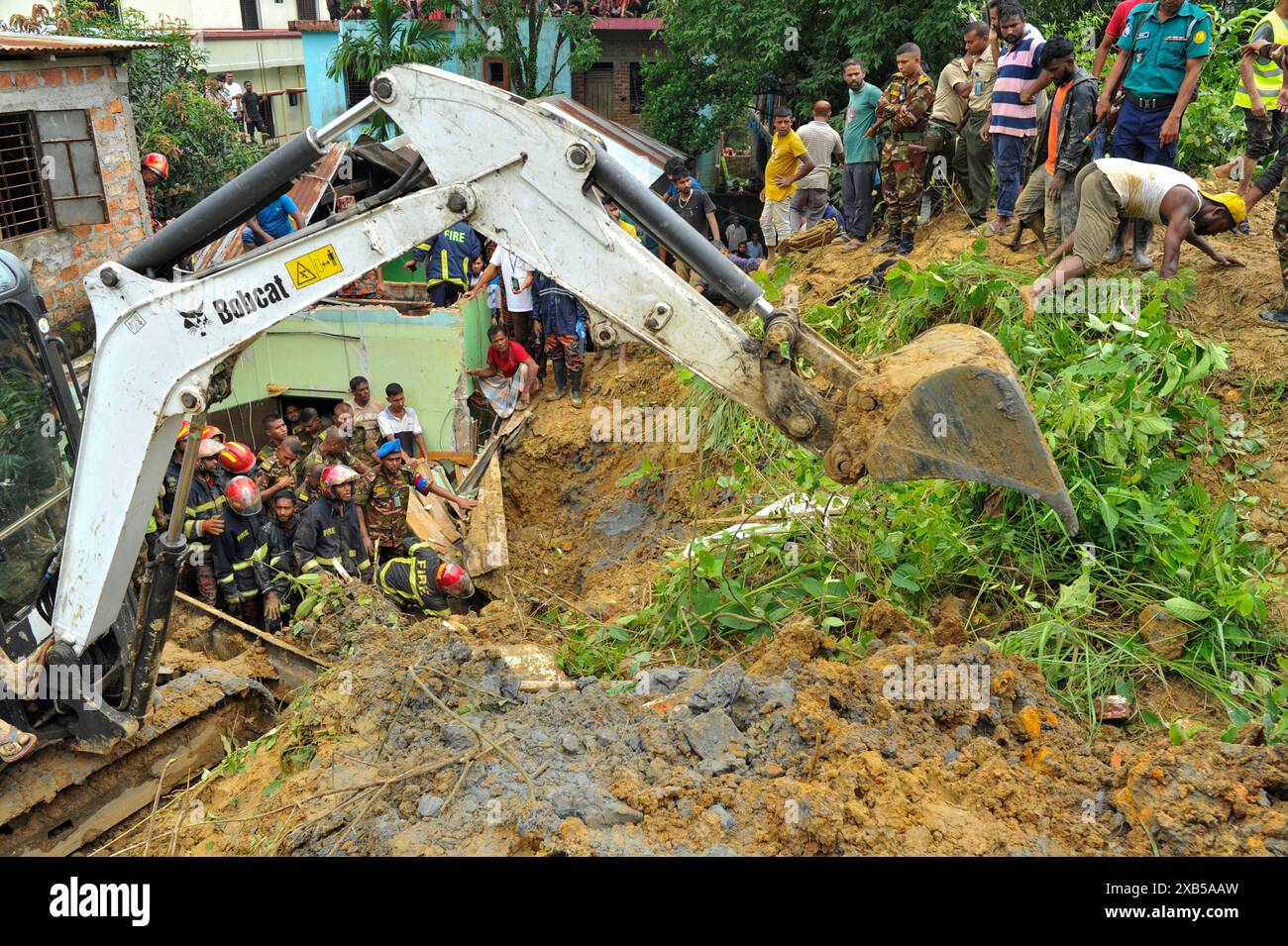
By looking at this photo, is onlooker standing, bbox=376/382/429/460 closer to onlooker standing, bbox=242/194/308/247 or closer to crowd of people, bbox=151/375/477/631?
crowd of people, bbox=151/375/477/631

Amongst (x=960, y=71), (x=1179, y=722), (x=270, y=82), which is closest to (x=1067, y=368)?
(x=1179, y=722)

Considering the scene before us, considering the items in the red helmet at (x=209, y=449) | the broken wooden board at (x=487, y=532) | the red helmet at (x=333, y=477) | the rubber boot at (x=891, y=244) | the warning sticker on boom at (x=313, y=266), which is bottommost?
the broken wooden board at (x=487, y=532)

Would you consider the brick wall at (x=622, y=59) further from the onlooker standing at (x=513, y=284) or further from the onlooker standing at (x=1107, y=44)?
the onlooker standing at (x=1107, y=44)

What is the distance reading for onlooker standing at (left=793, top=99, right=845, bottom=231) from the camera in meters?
10.6

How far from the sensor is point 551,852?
11.7 feet

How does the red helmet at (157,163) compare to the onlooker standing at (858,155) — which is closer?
the onlooker standing at (858,155)

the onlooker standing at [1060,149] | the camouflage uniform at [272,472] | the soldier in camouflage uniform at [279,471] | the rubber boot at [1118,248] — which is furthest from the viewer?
the camouflage uniform at [272,472]

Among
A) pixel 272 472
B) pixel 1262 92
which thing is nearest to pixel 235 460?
pixel 272 472

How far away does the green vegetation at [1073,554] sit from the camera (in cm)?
490

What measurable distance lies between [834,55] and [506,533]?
8821mm

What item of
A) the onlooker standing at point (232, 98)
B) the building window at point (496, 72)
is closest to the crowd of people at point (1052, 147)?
the onlooker standing at point (232, 98)

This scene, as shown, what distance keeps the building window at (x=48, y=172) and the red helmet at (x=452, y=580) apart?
24.6ft
